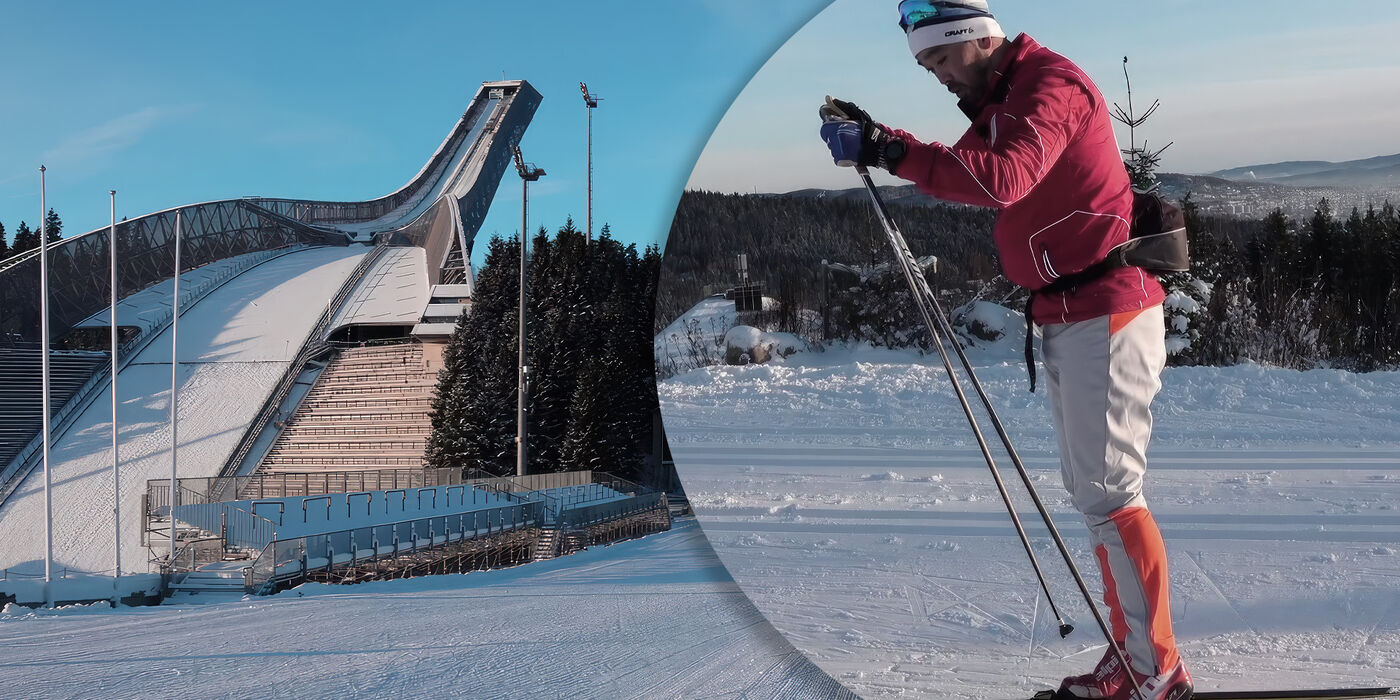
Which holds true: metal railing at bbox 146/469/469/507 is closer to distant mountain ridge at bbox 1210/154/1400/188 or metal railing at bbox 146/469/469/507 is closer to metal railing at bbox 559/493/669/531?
metal railing at bbox 559/493/669/531

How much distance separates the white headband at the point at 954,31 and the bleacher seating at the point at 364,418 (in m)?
11.5

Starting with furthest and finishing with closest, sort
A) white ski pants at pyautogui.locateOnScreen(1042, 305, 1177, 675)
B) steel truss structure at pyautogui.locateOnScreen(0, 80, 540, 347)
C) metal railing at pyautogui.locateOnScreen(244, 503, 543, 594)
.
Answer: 1. steel truss structure at pyautogui.locateOnScreen(0, 80, 540, 347)
2. metal railing at pyautogui.locateOnScreen(244, 503, 543, 594)
3. white ski pants at pyautogui.locateOnScreen(1042, 305, 1177, 675)

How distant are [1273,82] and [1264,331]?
0.64 metres

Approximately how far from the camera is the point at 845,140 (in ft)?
5.38

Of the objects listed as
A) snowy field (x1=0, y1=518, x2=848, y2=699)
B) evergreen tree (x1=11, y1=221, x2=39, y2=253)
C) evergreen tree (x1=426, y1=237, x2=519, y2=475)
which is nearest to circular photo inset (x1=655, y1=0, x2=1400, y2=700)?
snowy field (x1=0, y1=518, x2=848, y2=699)

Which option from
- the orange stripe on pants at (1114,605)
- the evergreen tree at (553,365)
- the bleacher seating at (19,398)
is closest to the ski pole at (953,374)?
the orange stripe on pants at (1114,605)

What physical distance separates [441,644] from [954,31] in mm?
1910

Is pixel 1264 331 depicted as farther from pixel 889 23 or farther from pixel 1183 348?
pixel 889 23

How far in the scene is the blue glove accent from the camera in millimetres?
1637

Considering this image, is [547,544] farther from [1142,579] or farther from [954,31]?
[954,31]

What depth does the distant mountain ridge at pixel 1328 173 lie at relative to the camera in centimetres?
231

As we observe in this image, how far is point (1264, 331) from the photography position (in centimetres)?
234

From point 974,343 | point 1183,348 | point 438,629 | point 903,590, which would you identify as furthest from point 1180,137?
point 438,629

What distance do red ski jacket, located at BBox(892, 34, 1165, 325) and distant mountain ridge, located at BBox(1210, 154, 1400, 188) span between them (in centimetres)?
82
